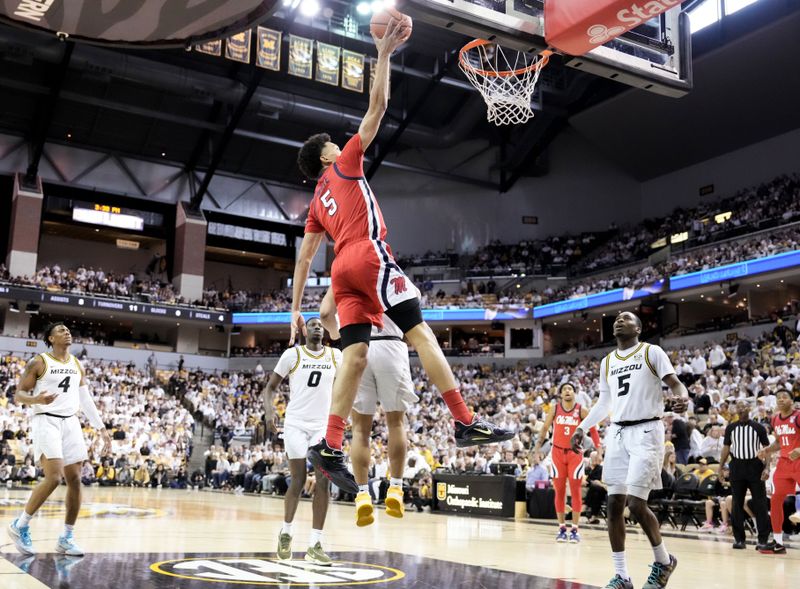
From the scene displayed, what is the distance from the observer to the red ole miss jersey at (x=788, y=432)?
30.0 feet

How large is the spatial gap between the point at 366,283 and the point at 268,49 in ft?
90.1

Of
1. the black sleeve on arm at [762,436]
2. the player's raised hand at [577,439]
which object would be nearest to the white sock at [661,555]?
the player's raised hand at [577,439]

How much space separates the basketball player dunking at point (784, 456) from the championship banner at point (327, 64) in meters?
24.8

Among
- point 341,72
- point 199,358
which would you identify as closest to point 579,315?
point 341,72

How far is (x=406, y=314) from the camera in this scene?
418cm

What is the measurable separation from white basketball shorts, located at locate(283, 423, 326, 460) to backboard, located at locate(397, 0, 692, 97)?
3758 mm

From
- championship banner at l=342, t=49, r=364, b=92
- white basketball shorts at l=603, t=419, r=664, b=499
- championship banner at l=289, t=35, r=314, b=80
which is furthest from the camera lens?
championship banner at l=342, t=49, r=364, b=92

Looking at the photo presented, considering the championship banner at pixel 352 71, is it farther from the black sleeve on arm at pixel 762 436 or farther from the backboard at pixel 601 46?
the black sleeve on arm at pixel 762 436

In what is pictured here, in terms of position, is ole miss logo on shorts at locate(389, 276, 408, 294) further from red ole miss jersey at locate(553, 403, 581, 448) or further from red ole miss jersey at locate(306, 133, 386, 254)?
red ole miss jersey at locate(553, 403, 581, 448)

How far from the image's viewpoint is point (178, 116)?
33000mm

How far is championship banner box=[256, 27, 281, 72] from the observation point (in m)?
29.3

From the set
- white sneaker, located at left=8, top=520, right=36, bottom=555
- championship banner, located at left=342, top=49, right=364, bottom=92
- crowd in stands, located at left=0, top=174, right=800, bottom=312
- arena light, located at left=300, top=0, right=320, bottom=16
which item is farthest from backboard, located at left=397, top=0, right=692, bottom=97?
championship banner, located at left=342, top=49, right=364, bottom=92

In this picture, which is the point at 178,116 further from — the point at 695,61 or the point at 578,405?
the point at 578,405

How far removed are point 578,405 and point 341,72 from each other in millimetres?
23592
